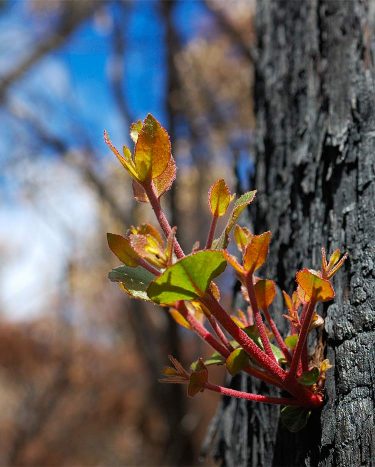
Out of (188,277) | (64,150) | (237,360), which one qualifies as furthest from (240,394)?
(64,150)

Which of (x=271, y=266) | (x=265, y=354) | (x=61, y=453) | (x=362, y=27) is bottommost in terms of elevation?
(x=61, y=453)

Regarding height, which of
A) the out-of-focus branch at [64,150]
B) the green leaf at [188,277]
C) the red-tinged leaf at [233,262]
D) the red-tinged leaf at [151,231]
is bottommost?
the green leaf at [188,277]

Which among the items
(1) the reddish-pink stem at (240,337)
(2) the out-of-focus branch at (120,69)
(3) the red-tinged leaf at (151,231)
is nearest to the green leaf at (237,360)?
(1) the reddish-pink stem at (240,337)

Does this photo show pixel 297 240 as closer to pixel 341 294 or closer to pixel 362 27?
pixel 341 294

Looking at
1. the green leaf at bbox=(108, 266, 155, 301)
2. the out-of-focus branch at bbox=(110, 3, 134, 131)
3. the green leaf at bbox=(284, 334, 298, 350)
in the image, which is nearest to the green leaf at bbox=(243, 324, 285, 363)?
the green leaf at bbox=(284, 334, 298, 350)

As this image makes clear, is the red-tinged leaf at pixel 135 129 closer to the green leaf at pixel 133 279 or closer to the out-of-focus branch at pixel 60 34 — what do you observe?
the green leaf at pixel 133 279

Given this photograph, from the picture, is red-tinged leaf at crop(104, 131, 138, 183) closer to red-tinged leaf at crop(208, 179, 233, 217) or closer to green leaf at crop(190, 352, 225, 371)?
red-tinged leaf at crop(208, 179, 233, 217)

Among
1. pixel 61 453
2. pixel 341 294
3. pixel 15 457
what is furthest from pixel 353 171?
pixel 61 453
